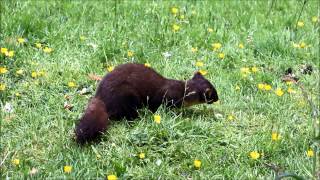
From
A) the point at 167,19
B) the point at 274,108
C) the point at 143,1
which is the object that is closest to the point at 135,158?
the point at 274,108

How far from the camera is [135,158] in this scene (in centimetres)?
423

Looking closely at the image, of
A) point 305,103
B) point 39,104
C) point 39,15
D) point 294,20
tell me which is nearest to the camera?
point 39,104

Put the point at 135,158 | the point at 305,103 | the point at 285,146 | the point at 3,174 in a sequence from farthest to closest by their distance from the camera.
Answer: the point at 305,103 → the point at 285,146 → the point at 135,158 → the point at 3,174

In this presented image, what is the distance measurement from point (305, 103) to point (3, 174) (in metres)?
2.81

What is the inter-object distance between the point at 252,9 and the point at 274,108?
92.3 inches

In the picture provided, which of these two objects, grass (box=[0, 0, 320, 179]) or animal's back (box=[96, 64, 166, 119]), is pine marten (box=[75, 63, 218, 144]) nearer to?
animal's back (box=[96, 64, 166, 119])

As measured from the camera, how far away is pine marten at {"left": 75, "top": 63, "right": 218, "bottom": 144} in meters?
4.42

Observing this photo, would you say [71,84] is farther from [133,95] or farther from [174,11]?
[174,11]

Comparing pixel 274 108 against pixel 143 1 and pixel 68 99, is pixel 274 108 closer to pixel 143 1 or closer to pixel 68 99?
pixel 68 99

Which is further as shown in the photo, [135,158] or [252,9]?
[252,9]

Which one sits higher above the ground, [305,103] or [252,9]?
[252,9]

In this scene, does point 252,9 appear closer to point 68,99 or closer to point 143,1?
point 143,1

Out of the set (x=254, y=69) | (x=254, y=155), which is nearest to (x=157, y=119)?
(x=254, y=155)

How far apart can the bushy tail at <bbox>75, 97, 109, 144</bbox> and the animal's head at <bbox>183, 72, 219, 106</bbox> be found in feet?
2.77
